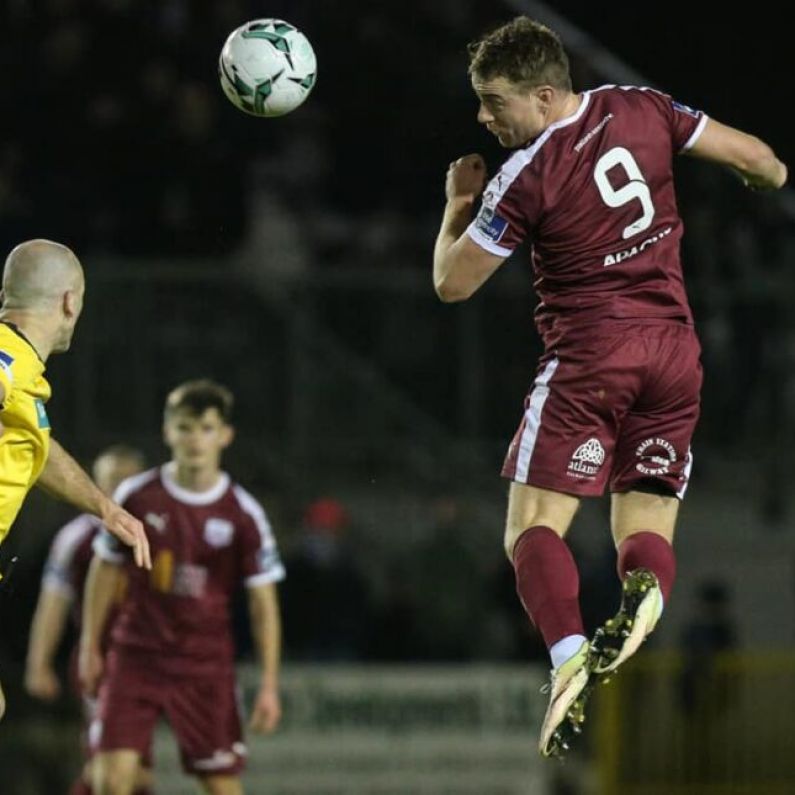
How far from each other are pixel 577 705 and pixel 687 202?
6.06 metres

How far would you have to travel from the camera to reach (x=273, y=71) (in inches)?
256

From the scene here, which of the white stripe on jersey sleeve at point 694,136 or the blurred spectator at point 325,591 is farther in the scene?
the blurred spectator at point 325,591

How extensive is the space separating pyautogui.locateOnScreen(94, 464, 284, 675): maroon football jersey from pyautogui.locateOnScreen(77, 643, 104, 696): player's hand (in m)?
0.11

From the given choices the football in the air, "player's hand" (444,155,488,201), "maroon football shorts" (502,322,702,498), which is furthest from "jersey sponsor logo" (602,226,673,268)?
the football in the air

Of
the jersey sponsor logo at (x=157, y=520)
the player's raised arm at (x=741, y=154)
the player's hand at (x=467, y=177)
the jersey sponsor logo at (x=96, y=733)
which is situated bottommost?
the jersey sponsor logo at (x=96, y=733)

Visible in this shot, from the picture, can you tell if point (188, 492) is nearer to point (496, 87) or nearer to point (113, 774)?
point (113, 774)

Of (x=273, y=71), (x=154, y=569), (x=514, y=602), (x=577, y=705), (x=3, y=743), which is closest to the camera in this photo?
(x=577, y=705)

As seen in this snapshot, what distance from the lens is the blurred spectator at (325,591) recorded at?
1137 cm

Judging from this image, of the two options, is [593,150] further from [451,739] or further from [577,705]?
[451,739]

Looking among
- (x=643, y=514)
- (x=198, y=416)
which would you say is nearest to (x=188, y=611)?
(x=198, y=416)

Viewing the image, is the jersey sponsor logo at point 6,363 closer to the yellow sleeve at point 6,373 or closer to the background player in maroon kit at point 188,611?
the yellow sleeve at point 6,373

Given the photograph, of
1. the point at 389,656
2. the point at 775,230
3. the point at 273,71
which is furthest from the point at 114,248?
the point at 273,71

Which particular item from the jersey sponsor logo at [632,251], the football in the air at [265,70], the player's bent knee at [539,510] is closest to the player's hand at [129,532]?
the player's bent knee at [539,510]

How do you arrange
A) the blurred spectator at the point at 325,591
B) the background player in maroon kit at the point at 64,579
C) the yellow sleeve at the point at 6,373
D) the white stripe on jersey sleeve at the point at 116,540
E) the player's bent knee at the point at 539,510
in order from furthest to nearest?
1. the blurred spectator at the point at 325,591
2. the background player in maroon kit at the point at 64,579
3. the white stripe on jersey sleeve at the point at 116,540
4. the player's bent knee at the point at 539,510
5. the yellow sleeve at the point at 6,373
